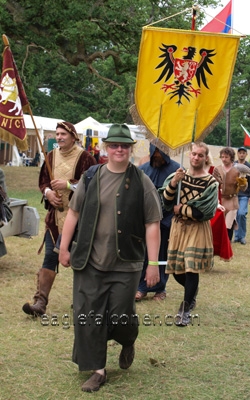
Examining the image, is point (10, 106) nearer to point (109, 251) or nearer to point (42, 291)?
point (42, 291)

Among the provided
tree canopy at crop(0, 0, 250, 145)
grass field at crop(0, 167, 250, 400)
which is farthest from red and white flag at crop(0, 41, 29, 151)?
tree canopy at crop(0, 0, 250, 145)

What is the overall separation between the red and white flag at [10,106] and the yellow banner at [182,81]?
1.26m

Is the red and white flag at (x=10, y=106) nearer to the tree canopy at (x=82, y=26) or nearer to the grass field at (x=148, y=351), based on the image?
the grass field at (x=148, y=351)

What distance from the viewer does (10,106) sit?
724 centimetres

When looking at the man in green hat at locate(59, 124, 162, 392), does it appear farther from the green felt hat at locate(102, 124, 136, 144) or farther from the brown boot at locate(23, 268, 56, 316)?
the brown boot at locate(23, 268, 56, 316)

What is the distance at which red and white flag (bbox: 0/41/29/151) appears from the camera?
7.20m

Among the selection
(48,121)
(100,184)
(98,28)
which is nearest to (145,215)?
(100,184)

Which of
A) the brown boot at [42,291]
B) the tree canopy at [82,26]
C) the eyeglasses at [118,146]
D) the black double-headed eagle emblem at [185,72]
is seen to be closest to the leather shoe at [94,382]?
the eyeglasses at [118,146]

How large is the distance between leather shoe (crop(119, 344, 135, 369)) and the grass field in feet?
0.16

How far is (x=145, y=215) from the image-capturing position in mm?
5035

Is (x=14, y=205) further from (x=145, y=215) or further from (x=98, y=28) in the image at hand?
(x=98, y=28)

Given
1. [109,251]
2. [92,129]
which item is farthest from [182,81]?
[92,129]

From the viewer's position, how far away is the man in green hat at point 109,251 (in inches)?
193

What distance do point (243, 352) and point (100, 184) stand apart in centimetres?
199
